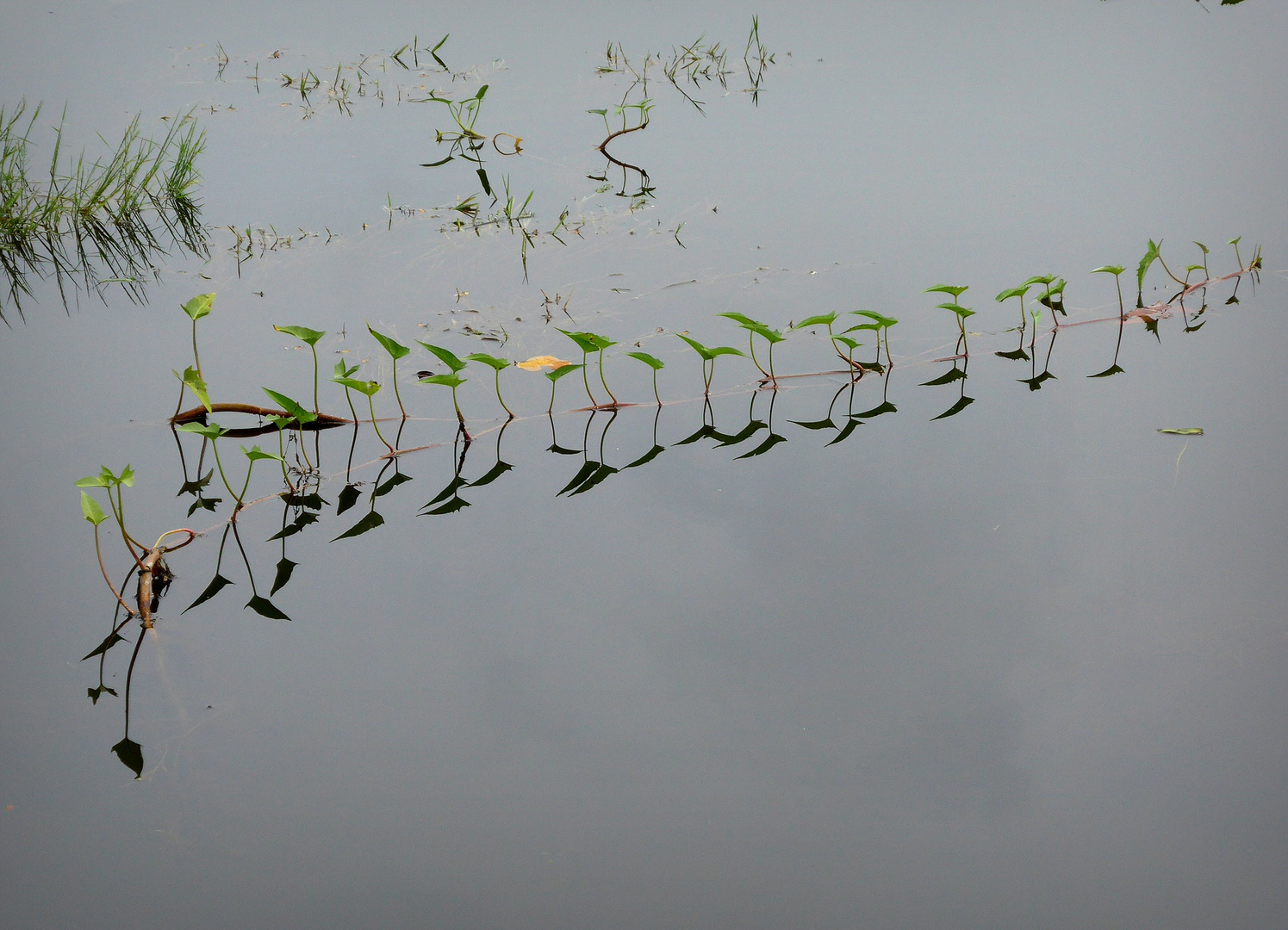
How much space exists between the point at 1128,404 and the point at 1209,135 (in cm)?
150

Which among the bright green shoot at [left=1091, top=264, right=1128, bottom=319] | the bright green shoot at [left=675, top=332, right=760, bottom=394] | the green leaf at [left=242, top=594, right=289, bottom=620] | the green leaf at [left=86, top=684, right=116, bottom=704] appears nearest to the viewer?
the green leaf at [left=86, top=684, right=116, bottom=704]

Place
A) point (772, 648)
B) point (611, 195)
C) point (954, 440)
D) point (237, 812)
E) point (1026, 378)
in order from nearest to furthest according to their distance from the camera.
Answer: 1. point (237, 812)
2. point (772, 648)
3. point (954, 440)
4. point (1026, 378)
5. point (611, 195)

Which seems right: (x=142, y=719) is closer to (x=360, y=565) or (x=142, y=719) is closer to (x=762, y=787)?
(x=360, y=565)

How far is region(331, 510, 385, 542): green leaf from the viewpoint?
1.57 m

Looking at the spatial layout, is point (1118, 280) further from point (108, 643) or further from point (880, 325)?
point (108, 643)

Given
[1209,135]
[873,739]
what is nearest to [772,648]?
[873,739]

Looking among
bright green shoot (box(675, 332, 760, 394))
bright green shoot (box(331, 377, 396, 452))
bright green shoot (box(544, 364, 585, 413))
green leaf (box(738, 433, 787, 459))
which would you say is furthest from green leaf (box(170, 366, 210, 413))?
green leaf (box(738, 433, 787, 459))

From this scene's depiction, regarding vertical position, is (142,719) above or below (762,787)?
above

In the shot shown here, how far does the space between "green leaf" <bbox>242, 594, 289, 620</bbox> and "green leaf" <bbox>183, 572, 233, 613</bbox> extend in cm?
7

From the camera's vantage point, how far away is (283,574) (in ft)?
4.89

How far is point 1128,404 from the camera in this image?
6.12 feet

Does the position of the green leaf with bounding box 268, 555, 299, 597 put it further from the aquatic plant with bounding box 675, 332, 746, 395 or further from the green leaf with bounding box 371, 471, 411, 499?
the aquatic plant with bounding box 675, 332, 746, 395

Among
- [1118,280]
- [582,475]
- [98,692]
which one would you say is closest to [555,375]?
[582,475]

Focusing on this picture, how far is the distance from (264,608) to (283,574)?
8cm
